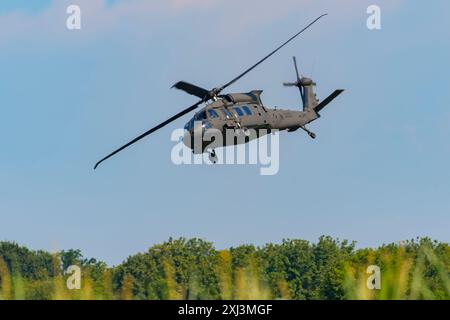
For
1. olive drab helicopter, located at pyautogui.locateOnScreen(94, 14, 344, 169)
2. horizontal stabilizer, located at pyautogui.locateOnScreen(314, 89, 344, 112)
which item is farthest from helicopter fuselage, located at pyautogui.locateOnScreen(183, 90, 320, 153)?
horizontal stabilizer, located at pyautogui.locateOnScreen(314, 89, 344, 112)

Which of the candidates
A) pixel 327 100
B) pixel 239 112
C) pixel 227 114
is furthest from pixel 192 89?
pixel 327 100

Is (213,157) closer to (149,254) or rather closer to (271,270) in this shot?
(149,254)

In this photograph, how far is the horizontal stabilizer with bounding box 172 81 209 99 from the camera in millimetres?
57344

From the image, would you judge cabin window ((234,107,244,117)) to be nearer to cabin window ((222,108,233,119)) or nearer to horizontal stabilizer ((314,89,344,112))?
cabin window ((222,108,233,119))

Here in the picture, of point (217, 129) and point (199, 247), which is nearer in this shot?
point (217, 129)

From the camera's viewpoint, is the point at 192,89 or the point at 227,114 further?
the point at 192,89

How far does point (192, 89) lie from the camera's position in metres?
58.2

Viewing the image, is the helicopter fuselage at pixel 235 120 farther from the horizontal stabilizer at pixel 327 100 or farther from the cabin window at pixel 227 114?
the horizontal stabilizer at pixel 327 100

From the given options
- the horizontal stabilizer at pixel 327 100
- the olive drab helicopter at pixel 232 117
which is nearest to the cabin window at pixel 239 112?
the olive drab helicopter at pixel 232 117

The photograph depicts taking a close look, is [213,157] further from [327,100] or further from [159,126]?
[327,100]

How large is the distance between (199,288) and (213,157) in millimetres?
37556

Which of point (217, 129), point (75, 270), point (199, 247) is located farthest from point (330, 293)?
point (75, 270)
